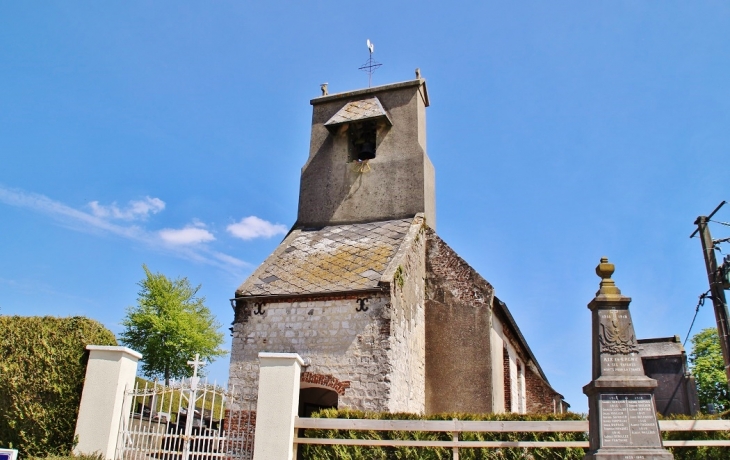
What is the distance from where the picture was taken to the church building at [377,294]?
1169 cm

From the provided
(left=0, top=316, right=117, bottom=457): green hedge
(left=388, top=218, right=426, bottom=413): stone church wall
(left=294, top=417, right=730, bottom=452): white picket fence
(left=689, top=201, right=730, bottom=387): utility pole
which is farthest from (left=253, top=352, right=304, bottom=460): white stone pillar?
(left=689, top=201, right=730, bottom=387): utility pole

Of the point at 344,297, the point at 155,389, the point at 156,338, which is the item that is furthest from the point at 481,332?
the point at 156,338

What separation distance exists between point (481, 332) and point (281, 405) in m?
6.10

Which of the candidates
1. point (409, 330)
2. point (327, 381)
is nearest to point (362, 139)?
point (409, 330)

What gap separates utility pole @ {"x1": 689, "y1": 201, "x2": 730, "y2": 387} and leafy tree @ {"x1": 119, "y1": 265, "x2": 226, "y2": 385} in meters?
24.7

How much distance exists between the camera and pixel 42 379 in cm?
904

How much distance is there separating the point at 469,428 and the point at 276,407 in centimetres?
311

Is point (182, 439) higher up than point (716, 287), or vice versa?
point (716, 287)

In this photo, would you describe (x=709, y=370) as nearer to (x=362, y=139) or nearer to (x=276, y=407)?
(x=362, y=139)

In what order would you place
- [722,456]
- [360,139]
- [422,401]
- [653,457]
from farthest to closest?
[360,139] → [422,401] → [722,456] → [653,457]

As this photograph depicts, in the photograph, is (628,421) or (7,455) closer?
(7,455)

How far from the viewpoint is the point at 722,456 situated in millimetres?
8281

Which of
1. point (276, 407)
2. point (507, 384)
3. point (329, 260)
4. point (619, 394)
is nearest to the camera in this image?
point (619, 394)

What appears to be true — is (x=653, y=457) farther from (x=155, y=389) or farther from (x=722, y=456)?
(x=155, y=389)
